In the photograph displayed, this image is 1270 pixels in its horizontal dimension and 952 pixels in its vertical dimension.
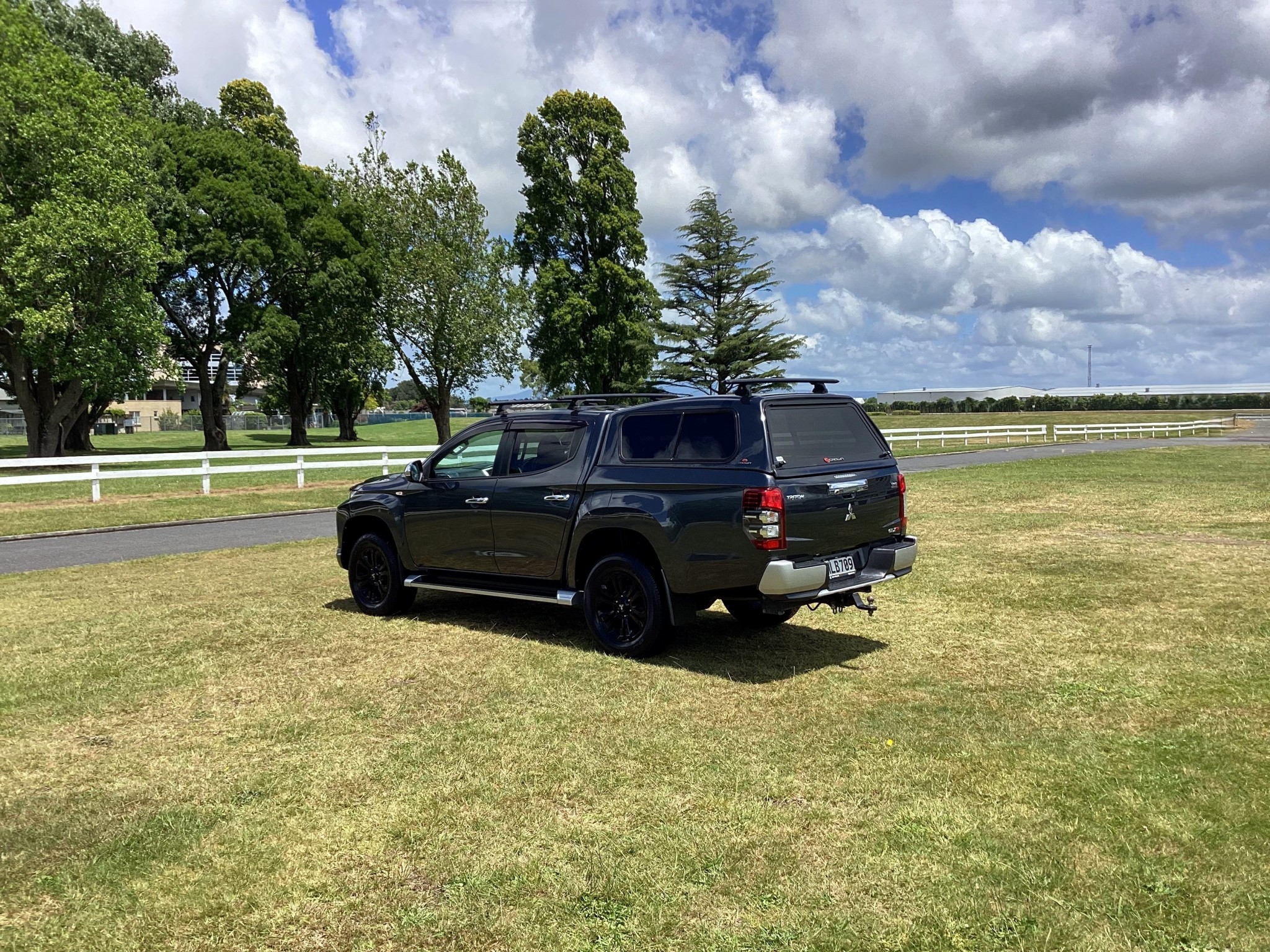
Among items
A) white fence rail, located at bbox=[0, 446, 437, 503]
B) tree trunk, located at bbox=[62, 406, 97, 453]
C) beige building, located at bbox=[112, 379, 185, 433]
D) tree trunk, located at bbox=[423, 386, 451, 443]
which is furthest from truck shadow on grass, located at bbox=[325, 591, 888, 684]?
beige building, located at bbox=[112, 379, 185, 433]

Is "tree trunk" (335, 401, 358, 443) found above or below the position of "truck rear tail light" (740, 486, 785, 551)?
above

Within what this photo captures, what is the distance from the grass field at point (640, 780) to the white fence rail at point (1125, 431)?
4688 cm

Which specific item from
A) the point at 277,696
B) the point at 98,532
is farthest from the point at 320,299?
the point at 277,696

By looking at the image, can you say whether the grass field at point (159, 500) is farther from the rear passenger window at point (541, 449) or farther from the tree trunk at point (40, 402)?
the rear passenger window at point (541, 449)

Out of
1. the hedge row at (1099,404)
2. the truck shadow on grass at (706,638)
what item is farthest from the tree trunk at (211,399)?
the hedge row at (1099,404)

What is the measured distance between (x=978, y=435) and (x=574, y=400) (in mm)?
39748

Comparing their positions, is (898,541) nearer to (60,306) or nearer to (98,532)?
(98,532)

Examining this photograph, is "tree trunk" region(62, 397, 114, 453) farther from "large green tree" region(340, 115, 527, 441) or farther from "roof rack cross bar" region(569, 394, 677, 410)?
"roof rack cross bar" region(569, 394, 677, 410)

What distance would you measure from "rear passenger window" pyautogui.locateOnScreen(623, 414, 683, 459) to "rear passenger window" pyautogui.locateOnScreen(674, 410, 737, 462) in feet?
0.28

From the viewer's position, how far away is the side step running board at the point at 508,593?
24.4ft

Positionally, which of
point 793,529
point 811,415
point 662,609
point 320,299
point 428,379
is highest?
point 320,299

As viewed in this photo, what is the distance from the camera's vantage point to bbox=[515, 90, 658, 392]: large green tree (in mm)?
43094

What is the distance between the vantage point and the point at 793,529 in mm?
6363

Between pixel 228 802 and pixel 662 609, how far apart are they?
331 cm
